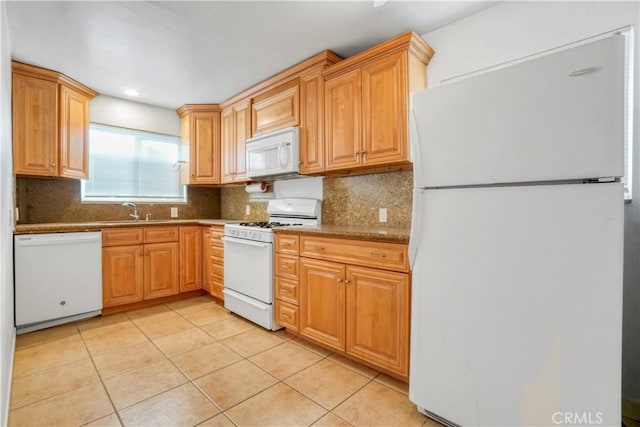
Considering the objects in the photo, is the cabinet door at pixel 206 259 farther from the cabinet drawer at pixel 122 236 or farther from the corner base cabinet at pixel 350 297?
the corner base cabinet at pixel 350 297

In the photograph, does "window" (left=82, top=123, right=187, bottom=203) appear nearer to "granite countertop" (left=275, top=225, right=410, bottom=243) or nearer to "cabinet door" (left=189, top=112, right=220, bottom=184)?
"cabinet door" (left=189, top=112, right=220, bottom=184)

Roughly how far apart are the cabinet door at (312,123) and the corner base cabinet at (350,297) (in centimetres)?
70

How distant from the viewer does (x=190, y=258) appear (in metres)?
3.46

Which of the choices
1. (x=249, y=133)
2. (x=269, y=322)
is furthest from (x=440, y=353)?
(x=249, y=133)

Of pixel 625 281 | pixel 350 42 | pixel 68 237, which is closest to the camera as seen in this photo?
pixel 625 281

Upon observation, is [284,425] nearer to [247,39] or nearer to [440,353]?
[440,353]

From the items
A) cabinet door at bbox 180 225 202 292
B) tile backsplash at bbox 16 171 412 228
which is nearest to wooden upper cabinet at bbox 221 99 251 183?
tile backsplash at bbox 16 171 412 228

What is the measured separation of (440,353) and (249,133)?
2.77 m

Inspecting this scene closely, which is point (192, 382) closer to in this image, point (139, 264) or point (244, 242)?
point (244, 242)

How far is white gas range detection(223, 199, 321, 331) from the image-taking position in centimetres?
248

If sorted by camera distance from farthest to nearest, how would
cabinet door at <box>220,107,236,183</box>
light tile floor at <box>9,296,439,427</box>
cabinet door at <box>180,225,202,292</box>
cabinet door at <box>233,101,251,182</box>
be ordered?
cabinet door at <box>220,107,236,183</box>, cabinet door at <box>180,225,202,292</box>, cabinet door at <box>233,101,251,182</box>, light tile floor at <box>9,296,439,427</box>

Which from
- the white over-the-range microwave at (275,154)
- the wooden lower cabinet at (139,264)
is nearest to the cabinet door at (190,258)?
the wooden lower cabinet at (139,264)

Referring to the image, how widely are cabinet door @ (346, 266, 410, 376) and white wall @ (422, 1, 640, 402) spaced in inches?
33.0

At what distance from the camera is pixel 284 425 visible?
4.75 feet
